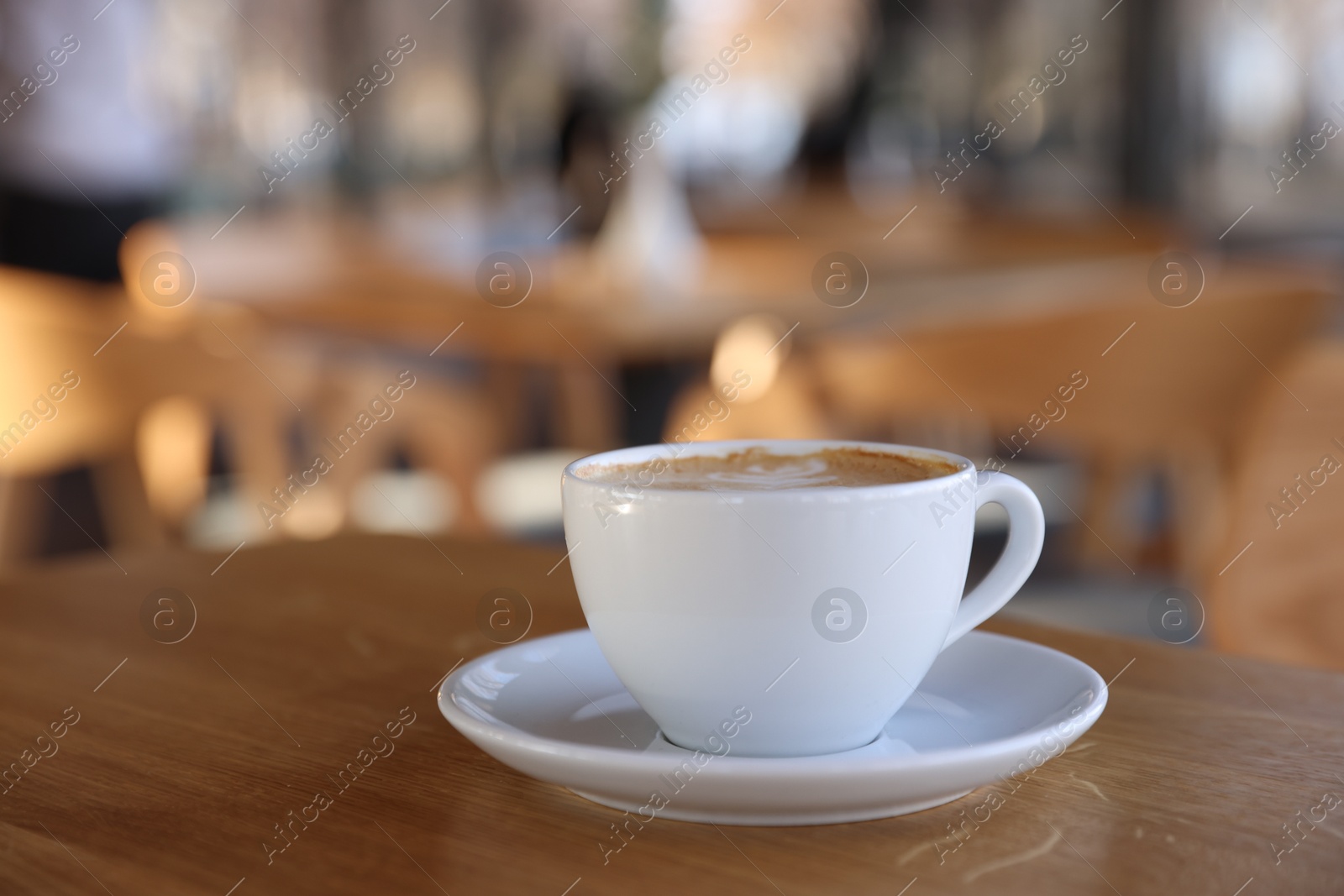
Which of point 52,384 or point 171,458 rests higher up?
point 52,384

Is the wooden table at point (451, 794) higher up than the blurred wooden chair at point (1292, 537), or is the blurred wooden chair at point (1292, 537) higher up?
the wooden table at point (451, 794)

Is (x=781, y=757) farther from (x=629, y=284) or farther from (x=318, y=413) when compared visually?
(x=318, y=413)

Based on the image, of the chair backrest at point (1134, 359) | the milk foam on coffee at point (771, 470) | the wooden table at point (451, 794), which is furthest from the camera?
the chair backrest at point (1134, 359)

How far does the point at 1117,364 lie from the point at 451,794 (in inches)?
60.1

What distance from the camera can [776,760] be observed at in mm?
437

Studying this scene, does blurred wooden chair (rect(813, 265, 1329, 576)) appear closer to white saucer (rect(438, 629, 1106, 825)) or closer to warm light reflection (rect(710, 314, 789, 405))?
warm light reflection (rect(710, 314, 789, 405))

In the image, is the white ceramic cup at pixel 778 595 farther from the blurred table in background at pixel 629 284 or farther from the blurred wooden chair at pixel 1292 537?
the blurred table in background at pixel 629 284

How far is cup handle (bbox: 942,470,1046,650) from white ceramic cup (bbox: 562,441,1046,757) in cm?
2

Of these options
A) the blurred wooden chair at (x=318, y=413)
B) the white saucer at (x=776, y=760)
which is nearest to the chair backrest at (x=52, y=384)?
the blurred wooden chair at (x=318, y=413)

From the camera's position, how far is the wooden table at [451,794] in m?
0.39

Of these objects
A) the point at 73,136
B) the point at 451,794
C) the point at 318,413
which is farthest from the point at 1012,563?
the point at 73,136

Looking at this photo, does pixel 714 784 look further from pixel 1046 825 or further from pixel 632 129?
pixel 632 129

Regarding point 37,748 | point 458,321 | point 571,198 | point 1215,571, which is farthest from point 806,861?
point 571,198

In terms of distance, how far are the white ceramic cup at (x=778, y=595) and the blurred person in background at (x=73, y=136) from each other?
2881 millimetres
